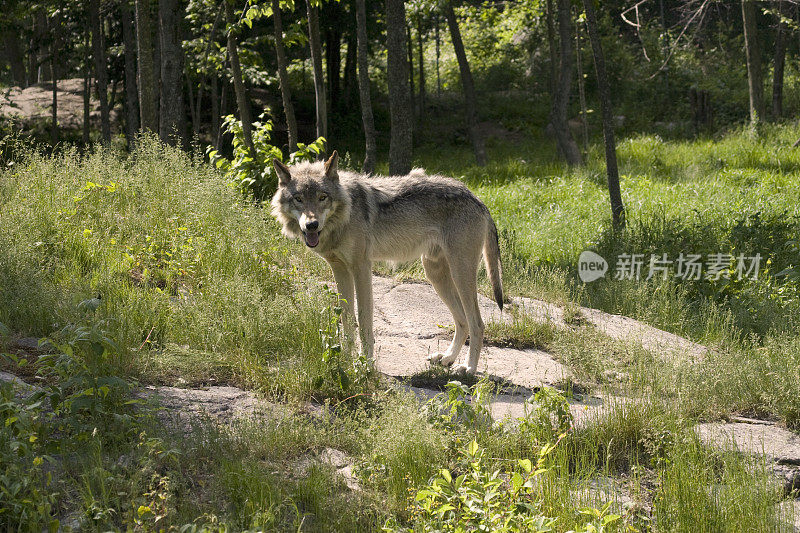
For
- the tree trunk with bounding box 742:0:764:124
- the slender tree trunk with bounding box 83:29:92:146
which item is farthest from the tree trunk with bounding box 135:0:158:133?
the tree trunk with bounding box 742:0:764:124

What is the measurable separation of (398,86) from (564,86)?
5.42 metres

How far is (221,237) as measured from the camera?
7.66 m

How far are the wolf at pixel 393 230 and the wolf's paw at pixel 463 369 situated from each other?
1cm

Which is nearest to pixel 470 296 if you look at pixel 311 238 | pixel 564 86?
pixel 311 238

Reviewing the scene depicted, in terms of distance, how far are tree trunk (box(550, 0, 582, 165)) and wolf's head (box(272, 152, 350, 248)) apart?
376 inches

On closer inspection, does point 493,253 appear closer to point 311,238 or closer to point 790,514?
point 311,238

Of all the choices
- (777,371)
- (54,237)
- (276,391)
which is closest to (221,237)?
(54,237)

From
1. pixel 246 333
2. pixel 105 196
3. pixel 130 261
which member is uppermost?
pixel 105 196

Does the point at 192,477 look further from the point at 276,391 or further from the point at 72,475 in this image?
the point at 276,391

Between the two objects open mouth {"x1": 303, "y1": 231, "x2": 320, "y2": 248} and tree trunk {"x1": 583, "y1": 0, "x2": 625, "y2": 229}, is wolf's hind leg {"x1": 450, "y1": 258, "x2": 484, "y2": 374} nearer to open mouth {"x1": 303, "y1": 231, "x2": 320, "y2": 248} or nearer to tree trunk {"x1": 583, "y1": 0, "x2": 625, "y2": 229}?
open mouth {"x1": 303, "y1": 231, "x2": 320, "y2": 248}

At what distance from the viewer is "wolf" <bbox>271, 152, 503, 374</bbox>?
20.2 feet

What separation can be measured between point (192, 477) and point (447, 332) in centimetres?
411

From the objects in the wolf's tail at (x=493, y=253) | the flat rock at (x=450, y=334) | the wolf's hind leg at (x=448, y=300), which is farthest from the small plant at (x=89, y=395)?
the wolf's tail at (x=493, y=253)

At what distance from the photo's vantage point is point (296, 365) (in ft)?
17.7
